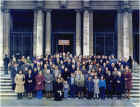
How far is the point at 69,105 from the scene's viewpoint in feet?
46.1

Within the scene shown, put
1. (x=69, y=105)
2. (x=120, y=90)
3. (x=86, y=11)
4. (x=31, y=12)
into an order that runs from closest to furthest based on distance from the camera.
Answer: (x=69, y=105) → (x=120, y=90) → (x=86, y=11) → (x=31, y=12)

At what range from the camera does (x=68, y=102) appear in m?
14.8

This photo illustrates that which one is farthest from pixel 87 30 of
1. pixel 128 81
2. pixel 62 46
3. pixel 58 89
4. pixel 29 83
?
pixel 29 83

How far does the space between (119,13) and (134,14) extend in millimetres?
2678

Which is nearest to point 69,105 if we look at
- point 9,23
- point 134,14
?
point 9,23

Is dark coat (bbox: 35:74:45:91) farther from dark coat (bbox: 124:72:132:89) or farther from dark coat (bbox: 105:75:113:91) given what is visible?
dark coat (bbox: 124:72:132:89)

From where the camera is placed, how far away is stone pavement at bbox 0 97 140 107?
1419 centimetres

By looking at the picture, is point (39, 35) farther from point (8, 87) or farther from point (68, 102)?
point (68, 102)

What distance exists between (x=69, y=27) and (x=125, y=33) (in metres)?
6.24

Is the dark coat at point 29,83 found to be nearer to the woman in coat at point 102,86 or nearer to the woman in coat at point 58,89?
the woman in coat at point 58,89

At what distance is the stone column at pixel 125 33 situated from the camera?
24.3 m

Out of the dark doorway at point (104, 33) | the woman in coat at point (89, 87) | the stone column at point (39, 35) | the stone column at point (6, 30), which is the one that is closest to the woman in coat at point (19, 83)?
the woman in coat at point (89, 87)

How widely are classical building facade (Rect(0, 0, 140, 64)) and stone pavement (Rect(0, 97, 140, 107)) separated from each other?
9.41m

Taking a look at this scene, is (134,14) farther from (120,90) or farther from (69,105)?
(69,105)
